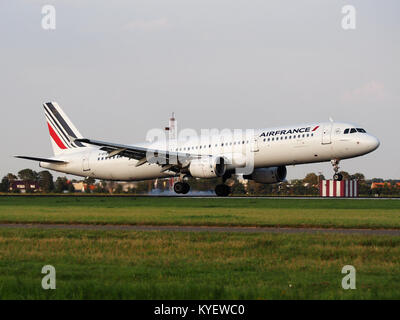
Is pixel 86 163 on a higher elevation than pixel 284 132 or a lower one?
lower

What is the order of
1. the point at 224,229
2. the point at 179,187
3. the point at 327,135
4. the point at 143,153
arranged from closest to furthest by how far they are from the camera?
the point at 224,229 → the point at 327,135 → the point at 143,153 → the point at 179,187

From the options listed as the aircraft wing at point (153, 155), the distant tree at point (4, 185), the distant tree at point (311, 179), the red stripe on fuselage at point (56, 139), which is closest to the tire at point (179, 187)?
the aircraft wing at point (153, 155)

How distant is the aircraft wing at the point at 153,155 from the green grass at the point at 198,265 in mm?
28654

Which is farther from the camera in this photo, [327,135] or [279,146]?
[279,146]

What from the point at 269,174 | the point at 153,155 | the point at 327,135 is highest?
the point at 327,135

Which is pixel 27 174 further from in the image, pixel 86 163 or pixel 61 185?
pixel 86 163

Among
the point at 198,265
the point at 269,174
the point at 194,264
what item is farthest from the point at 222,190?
the point at 198,265

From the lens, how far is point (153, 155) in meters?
49.9

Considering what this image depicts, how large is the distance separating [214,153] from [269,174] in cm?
566

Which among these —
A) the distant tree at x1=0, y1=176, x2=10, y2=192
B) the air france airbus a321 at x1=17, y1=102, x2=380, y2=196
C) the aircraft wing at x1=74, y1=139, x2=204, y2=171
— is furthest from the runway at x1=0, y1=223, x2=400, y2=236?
the distant tree at x1=0, y1=176, x2=10, y2=192

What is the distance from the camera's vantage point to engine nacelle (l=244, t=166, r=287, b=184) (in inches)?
2026

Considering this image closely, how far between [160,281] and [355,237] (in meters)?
8.84

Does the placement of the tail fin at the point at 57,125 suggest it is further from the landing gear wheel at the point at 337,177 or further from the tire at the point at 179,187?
the landing gear wheel at the point at 337,177

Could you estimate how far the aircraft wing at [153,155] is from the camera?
158ft
